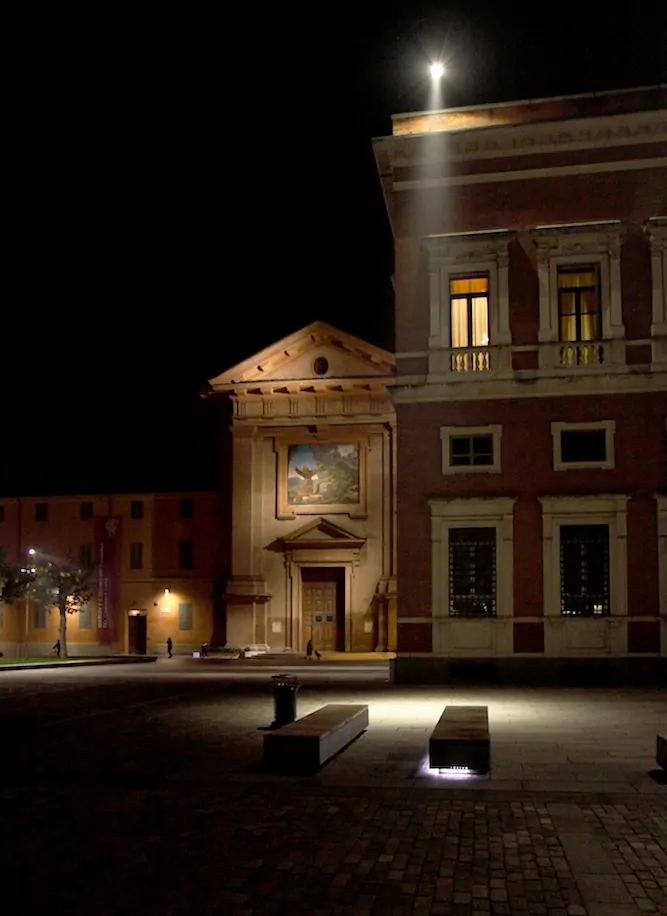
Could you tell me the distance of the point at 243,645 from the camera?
151ft

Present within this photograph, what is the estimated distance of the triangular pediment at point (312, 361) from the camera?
4700 centimetres

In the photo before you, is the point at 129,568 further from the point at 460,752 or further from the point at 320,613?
the point at 460,752

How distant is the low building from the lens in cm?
5306

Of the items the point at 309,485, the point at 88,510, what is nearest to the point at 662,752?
the point at 309,485

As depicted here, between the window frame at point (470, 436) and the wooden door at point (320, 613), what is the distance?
21989 mm

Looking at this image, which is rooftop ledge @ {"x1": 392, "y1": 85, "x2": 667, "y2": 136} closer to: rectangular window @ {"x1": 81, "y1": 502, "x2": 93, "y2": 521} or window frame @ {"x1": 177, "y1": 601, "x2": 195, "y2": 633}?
window frame @ {"x1": 177, "y1": 601, "x2": 195, "y2": 633}

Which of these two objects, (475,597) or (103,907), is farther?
(475,597)

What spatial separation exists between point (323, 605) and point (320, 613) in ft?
1.24

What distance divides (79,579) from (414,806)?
1681 inches

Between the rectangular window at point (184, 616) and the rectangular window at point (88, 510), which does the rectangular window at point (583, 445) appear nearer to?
the rectangular window at point (184, 616)

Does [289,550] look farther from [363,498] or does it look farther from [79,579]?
[79,579]

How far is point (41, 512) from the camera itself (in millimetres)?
56438

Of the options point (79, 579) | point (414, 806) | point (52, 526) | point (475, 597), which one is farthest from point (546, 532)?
point (52, 526)

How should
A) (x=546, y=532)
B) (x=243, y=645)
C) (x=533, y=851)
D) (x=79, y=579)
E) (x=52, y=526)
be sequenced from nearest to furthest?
(x=533, y=851) → (x=546, y=532) → (x=243, y=645) → (x=79, y=579) → (x=52, y=526)
